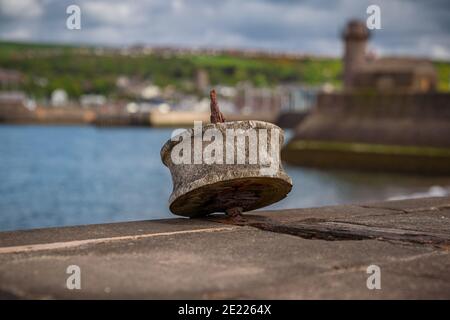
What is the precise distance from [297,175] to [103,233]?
115ft

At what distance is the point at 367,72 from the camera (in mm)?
68125

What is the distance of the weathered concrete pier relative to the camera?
4289mm

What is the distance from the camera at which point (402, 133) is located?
4375 centimetres

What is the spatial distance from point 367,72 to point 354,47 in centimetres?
370

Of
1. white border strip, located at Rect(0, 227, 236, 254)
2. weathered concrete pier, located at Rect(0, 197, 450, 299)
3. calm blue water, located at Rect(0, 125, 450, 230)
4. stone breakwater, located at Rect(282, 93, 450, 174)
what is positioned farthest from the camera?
stone breakwater, located at Rect(282, 93, 450, 174)

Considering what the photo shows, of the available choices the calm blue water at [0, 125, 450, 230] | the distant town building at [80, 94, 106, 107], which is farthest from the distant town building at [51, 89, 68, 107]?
the calm blue water at [0, 125, 450, 230]

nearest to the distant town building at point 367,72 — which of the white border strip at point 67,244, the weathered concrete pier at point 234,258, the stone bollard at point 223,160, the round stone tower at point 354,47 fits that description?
the round stone tower at point 354,47

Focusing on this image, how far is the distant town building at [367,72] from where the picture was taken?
6769 cm

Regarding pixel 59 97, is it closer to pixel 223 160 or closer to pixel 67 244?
pixel 223 160

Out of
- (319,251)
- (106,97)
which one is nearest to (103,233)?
(319,251)

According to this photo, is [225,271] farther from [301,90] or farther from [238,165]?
[301,90]

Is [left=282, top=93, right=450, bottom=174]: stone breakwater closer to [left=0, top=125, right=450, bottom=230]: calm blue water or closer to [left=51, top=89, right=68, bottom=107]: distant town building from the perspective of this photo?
[left=0, top=125, right=450, bottom=230]: calm blue water

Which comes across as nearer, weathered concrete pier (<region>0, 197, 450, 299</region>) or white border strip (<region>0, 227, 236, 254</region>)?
weathered concrete pier (<region>0, 197, 450, 299</region>)

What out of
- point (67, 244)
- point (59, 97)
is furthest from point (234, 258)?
point (59, 97)
